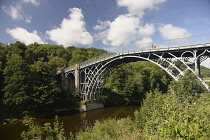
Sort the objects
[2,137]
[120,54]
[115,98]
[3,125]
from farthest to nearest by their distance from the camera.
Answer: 1. [115,98]
2. [120,54]
3. [3,125]
4. [2,137]

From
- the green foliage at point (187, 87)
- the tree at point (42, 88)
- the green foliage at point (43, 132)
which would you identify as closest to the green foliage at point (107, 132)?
the green foliage at point (43, 132)

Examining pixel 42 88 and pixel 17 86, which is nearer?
pixel 17 86

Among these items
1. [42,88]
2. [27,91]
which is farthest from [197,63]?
[27,91]

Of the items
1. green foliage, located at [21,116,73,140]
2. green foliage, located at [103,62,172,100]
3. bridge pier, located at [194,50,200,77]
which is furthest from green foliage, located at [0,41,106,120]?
bridge pier, located at [194,50,200,77]

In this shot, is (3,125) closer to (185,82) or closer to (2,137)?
(2,137)

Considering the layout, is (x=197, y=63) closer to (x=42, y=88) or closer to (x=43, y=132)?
(x=43, y=132)

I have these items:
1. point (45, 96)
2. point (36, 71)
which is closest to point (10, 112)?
point (45, 96)

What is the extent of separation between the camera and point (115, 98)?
1367 inches

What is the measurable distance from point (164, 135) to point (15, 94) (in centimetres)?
2363

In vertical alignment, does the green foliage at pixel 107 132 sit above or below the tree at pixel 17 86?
below

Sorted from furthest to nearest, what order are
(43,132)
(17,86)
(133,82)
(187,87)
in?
1. (133,82)
2. (17,86)
3. (187,87)
4. (43,132)

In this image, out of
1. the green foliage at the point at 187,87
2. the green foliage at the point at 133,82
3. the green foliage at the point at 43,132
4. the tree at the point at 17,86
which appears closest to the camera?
the green foliage at the point at 43,132

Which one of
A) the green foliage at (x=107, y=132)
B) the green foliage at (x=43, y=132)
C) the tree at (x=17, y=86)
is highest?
the tree at (x=17, y=86)

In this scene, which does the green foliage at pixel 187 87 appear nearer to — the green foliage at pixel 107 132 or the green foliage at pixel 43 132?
the green foliage at pixel 107 132
